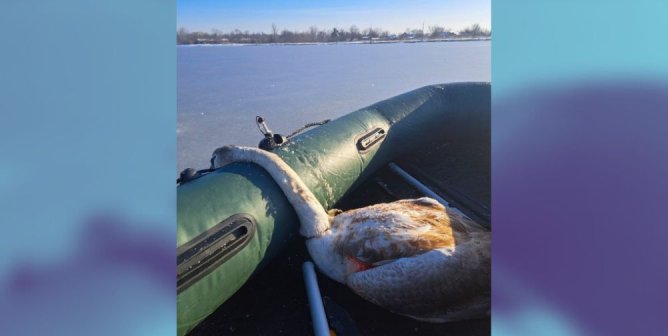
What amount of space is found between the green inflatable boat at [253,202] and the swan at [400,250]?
0.21 feet

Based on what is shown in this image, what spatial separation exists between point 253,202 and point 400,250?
1.35 feet

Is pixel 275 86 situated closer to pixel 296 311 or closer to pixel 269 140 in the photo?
pixel 269 140

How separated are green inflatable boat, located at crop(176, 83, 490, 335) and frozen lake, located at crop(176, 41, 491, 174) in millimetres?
222

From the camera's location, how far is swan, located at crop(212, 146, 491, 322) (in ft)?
3.58

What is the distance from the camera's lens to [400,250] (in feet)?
3.86
